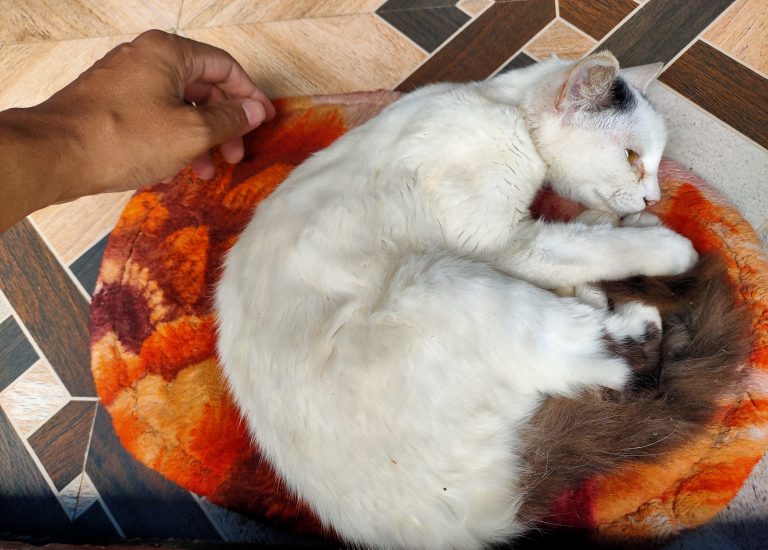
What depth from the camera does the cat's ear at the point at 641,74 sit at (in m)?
1.44

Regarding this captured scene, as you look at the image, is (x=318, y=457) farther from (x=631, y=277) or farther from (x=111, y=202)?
(x=111, y=202)

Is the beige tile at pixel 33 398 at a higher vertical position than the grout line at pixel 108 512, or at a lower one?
higher

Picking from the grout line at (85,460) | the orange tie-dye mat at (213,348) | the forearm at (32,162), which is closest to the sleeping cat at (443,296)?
the orange tie-dye mat at (213,348)

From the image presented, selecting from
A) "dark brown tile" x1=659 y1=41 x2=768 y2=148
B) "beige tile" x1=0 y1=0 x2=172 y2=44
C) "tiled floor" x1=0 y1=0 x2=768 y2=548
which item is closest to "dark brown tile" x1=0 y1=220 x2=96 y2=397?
"tiled floor" x1=0 y1=0 x2=768 y2=548

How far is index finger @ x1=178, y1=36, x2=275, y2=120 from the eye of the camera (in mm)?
1492

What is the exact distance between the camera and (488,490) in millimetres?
1010

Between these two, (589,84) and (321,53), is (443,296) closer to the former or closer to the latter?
(589,84)

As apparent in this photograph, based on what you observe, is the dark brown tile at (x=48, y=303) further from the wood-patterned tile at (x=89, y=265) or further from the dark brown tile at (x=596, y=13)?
the dark brown tile at (x=596, y=13)

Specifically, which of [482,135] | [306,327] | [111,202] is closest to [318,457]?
[306,327]

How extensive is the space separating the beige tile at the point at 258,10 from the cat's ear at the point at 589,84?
38.5 inches

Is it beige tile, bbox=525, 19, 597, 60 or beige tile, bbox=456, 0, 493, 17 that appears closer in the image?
beige tile, bbox=525, 19, 597, 60

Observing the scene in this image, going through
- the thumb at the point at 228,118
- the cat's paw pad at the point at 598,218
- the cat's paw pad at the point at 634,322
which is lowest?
the cat's paw pad at the point at 634,322

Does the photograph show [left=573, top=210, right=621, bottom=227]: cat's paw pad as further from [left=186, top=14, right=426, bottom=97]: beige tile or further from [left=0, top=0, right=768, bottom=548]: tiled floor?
[left=186, top=14, right=426, bottom=97]: beige tile

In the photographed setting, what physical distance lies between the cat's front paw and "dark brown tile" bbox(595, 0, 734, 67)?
2.42ft
